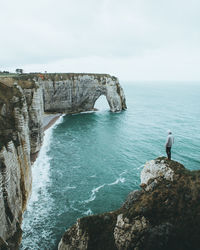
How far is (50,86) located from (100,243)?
69.0m

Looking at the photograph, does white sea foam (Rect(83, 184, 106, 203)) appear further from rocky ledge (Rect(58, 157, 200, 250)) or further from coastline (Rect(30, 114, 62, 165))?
coastline (Rect(30, 114, 62, 165))

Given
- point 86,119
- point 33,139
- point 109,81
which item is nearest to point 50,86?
point 86,119

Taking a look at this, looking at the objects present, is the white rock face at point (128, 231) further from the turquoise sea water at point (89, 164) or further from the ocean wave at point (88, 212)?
the ocean wave at point (88, 212)

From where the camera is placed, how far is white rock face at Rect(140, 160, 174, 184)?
16861 mm

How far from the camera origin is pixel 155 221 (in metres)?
14.8

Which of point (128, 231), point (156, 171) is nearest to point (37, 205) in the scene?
point (128, 231)

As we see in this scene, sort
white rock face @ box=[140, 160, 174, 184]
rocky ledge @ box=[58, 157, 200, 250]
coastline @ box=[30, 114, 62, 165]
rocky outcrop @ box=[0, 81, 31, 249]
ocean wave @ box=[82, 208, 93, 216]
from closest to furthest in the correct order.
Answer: rocky ledge @ box=[58, 157, 200, 250] → white rock face @ box=[140, 160, 174, 184] → rocky outcrop @ box=[0, 81, 31, 249] → ocean wave @ box=[82, 208, 93, 216] → coastline @ box=[30, 114, 62, 165]

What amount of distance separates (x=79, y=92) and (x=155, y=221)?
7386cm

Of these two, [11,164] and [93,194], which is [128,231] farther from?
[93,194]

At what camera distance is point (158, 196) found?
619 inches

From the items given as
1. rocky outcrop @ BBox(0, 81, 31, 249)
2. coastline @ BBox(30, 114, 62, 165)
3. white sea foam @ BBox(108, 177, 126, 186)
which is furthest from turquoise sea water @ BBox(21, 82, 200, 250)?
rocky outcrop @ BBox(0, 81, 31, 249)

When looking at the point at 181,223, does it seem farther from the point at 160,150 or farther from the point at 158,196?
the point at 160,150

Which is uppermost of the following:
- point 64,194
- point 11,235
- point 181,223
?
point 181,223

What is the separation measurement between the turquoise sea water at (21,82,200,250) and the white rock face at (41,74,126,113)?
12.6 metres
